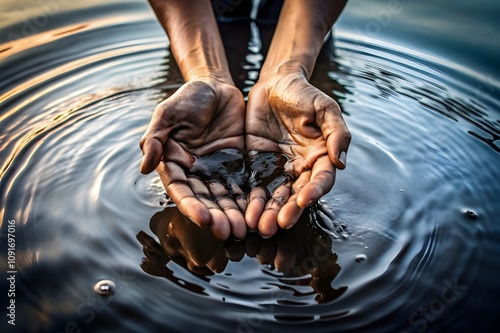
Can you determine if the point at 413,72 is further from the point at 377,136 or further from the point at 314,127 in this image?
the point at 314,127

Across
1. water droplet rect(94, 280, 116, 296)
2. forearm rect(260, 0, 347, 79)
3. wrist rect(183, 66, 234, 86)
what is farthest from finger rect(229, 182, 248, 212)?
forearm rect(260, 0, 347, 79)

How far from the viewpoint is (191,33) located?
3.09m

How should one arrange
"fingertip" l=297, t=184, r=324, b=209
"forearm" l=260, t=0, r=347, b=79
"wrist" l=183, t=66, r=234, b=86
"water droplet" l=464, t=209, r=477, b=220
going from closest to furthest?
"fingertip" l=297, t=184, r=324, b=209 < "water droplet" l=464, t=209, r=477, b=220 < "wrist" l=183, t=66, r=234, b=86 < "forearm" l=260, t=0, r=347, b=79

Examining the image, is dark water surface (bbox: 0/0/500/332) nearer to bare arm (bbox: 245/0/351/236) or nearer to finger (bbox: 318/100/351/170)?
bare arm (bbox: 245/0/351/236)

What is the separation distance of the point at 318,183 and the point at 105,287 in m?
0.81

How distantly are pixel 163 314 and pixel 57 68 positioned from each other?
2.15 meters

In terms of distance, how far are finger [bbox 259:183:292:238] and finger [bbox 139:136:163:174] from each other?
44 centimetres

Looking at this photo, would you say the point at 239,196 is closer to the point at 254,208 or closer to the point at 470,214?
the point at 254,208

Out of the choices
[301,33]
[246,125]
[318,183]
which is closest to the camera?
[318,183]

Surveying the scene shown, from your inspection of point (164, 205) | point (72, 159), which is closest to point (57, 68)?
point (72, 159)

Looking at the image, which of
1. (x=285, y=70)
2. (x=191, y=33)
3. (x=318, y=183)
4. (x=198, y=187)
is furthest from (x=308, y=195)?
(x=191, y=33)

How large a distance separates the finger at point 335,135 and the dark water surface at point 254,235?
28cm

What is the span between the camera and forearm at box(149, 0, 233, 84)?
2965mm

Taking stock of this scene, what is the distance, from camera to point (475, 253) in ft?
6.54
